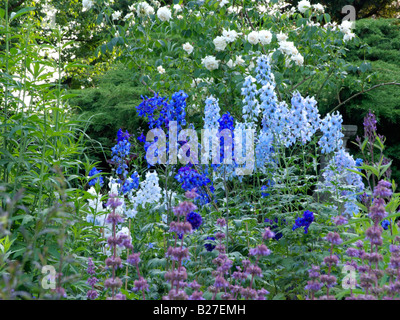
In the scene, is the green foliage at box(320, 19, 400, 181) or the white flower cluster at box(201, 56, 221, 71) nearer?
the white flower cluster at box(201, 56, 221, 71)

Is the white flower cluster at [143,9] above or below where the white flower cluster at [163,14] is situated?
above

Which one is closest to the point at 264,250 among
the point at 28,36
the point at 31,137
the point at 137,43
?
the point at 31,137

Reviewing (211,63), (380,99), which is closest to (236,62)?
(211,63)

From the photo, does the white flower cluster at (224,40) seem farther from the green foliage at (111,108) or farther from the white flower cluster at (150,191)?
the green foliage at (111,108)

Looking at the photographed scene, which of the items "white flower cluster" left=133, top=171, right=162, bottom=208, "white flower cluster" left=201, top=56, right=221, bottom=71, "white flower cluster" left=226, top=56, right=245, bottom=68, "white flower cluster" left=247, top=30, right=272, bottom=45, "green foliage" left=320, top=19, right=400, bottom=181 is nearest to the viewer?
"white flower cluster" left=133, top=171, right=162, bottom=208

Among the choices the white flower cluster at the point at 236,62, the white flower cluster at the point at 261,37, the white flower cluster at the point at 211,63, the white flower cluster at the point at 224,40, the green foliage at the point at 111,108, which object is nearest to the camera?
the white flower cluster at the point at 261,37

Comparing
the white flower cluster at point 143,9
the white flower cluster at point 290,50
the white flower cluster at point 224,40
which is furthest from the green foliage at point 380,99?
the white flower cluster at point 143,9

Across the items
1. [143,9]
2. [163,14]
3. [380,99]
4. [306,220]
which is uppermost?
[380,99]

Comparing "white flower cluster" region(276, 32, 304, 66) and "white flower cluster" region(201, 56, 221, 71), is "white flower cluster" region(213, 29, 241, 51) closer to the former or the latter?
"white flower cluster" region(201, 56, 221, 71)

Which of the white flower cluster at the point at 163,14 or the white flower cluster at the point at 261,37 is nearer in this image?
the white flower cluster at the point at 261,37

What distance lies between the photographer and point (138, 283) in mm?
1746

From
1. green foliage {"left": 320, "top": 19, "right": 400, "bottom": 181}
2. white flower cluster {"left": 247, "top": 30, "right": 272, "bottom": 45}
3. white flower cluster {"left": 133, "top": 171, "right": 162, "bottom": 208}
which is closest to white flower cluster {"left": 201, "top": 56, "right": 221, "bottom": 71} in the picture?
white flower cluster {"left": 247, "top": 30, "right": 272, "bottom": 45}

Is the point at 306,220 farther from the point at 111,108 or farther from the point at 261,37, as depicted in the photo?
the point at 111,108

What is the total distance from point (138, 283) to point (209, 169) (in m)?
2.13
